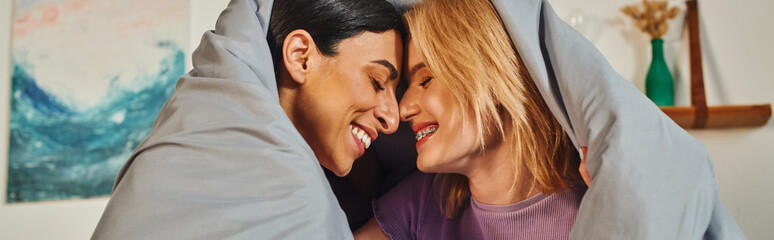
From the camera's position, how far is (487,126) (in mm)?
1235

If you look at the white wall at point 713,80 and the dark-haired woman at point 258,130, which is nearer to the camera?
the dark-haired woman at point 258,130

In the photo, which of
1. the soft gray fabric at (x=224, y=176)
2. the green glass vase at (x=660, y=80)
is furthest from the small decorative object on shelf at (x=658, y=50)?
the soft gray fabric at (x=224, y=176)

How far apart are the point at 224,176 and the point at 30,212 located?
2.09 m

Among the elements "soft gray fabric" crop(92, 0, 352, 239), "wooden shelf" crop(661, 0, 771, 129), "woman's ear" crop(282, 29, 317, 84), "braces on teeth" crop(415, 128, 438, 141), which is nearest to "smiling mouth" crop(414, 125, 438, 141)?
"braces on teeth" crop(415, 128, 438, 141)

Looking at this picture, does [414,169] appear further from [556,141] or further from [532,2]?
[532,2]

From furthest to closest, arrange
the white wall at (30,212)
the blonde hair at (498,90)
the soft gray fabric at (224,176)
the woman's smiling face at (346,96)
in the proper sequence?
the white wall at (30,212), the woman's smiling face at (346,96), the blonde hair at (498,90), the soft gray fabric at (224,176)

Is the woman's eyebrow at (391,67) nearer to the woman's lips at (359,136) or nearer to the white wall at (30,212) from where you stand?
the woman's lips at (359,136)

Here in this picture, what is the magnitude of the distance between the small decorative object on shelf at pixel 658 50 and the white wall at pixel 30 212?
256cm

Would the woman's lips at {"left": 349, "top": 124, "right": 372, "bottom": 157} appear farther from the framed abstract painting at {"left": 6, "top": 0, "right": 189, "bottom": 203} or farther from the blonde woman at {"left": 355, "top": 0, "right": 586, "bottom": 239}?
the framed abstract painting at {"left": 6, "top": 0, "right": 189, "bottom": 203}

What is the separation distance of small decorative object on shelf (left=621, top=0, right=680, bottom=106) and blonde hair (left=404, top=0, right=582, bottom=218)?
5.33 ft

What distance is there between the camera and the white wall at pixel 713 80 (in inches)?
98.4

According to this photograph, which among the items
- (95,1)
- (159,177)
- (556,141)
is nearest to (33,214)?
(95,1)

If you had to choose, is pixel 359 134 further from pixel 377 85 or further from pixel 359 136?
pixel 377 85

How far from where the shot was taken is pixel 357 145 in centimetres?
134
